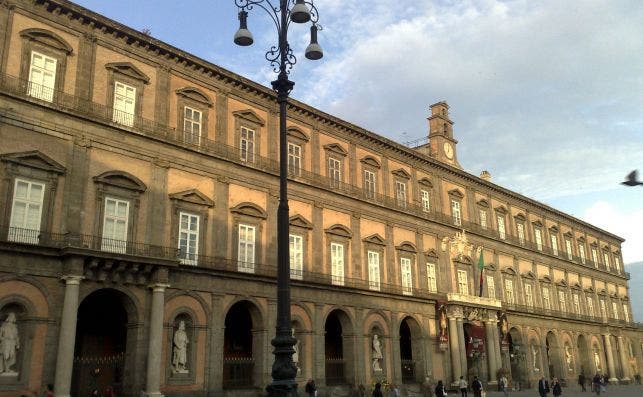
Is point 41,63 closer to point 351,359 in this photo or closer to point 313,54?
point 313,54

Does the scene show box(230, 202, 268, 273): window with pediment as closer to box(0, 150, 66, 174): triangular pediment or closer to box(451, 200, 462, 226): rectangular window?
box(0, 150, 66, 174): triangular pediment

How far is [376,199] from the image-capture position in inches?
1398

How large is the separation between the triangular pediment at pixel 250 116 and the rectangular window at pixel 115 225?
7608 mm

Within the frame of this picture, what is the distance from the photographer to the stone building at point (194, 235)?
2120cm

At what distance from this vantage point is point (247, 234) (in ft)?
91.6

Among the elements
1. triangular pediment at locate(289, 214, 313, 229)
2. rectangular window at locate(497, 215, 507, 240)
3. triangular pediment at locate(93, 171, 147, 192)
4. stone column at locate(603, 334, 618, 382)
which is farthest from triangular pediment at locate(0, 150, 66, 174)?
stone column at locate(603, 334, 618, 382)

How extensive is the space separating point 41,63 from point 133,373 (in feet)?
39.3

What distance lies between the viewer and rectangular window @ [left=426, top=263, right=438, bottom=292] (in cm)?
3758

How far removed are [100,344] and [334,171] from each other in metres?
15.1

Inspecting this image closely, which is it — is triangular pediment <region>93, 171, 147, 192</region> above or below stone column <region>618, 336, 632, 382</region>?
above

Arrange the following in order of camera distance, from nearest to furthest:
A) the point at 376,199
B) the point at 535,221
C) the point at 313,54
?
1. the point at 313,54
2. the point at 376,199
3. the point at 535,221

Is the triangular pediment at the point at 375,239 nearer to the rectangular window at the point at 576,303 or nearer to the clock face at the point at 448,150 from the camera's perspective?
the clock face at the point at 448,150

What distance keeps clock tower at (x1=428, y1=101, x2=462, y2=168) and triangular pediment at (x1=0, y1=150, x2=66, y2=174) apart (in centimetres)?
2745

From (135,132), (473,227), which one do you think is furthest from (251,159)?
(473,227)
